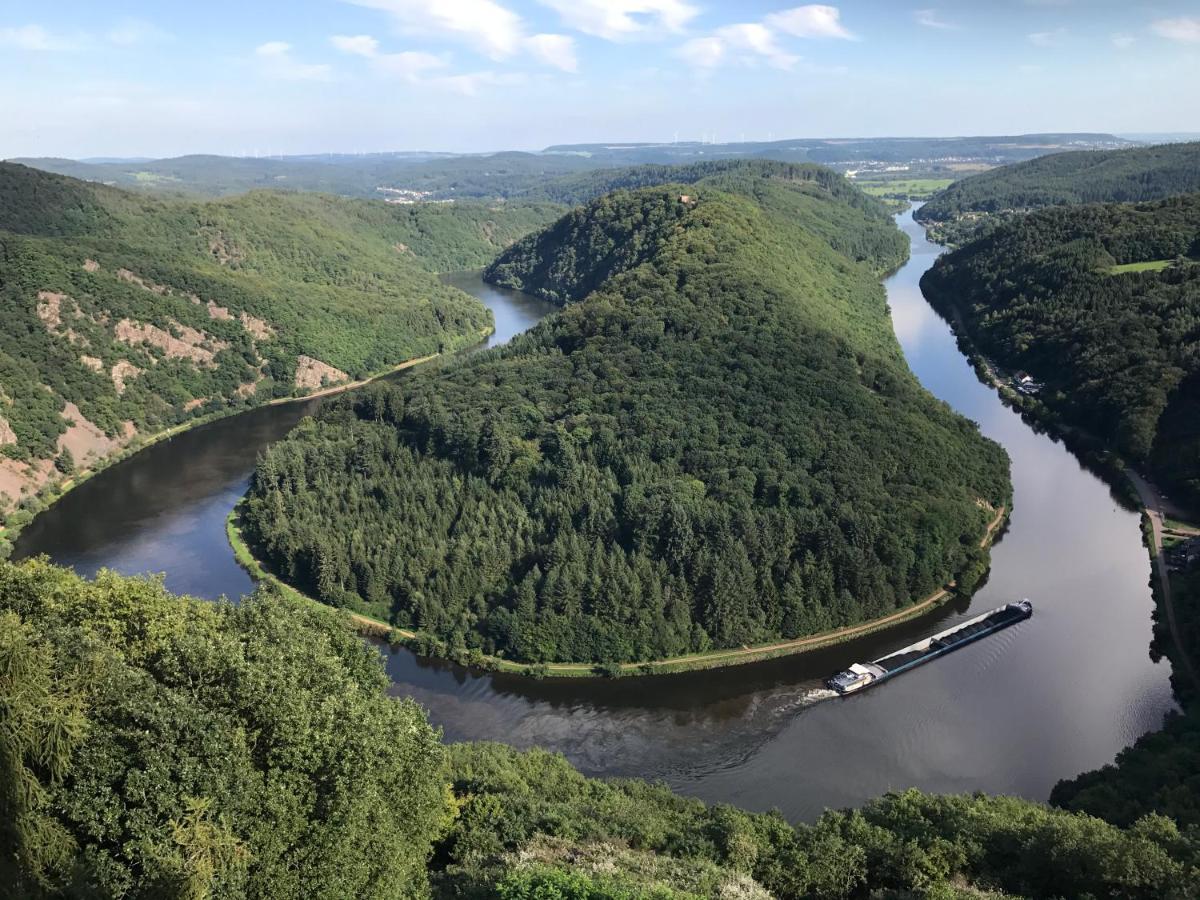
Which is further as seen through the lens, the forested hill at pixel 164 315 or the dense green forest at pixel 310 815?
the forested hill at pixel 164 315

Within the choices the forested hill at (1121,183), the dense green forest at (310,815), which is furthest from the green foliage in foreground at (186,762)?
the forested hill at (1121,183)

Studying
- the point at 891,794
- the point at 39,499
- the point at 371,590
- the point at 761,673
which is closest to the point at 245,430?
the point at 39,499

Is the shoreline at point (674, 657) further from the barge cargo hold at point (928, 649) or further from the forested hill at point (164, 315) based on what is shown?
the forested hill at point (164, 315)

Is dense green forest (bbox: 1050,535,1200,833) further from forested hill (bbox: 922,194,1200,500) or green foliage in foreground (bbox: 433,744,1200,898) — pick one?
forested hill (bbox: 922,194,1200,500)

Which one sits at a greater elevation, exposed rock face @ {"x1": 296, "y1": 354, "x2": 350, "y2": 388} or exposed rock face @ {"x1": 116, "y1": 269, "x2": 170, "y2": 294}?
exposed rock face @ {"x1": 116, "y1": 269, "x2": 170, "y2": 294}

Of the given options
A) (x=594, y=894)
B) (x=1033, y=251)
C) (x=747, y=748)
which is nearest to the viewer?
(x=594, y=894)

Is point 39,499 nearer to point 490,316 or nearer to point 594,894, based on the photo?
point 594,894

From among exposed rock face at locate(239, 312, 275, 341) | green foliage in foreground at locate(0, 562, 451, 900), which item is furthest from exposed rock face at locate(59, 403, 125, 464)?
green foliage in foreground at locate(0, 562, 451, 900)
